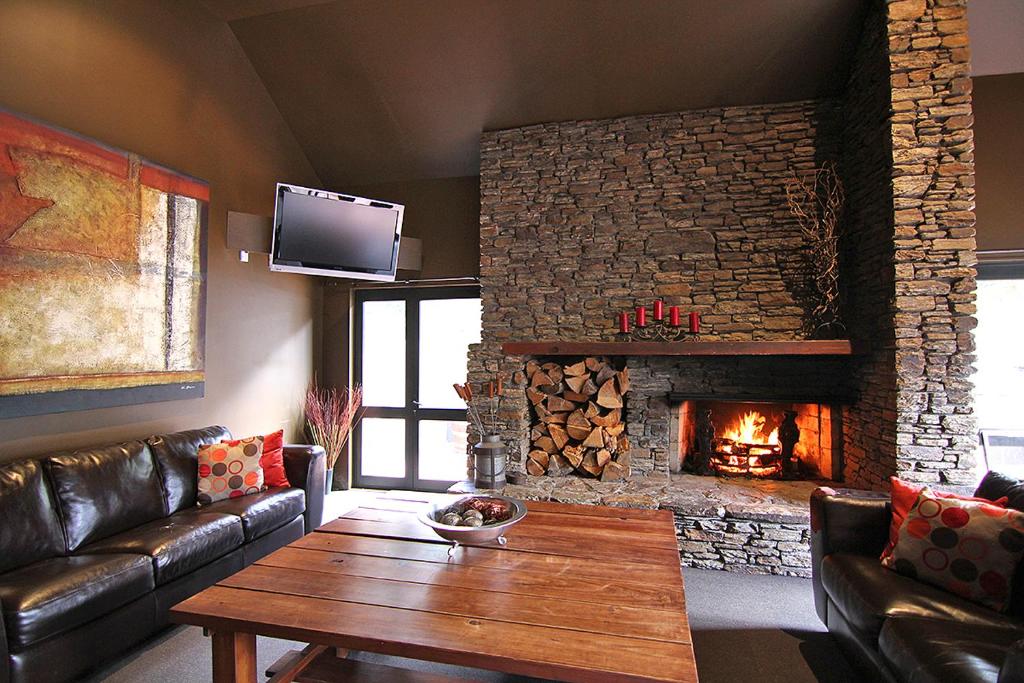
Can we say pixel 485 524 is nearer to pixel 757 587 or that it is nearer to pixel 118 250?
pixel 757 587

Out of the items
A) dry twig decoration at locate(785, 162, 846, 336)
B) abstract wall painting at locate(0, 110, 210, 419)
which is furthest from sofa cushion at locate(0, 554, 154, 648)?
dry twig decoration at locate(785, 162, 846, 336)

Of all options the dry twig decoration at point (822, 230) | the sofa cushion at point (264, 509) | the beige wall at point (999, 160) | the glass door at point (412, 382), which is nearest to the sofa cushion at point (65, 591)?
the sofa cushion at point (264, 509)

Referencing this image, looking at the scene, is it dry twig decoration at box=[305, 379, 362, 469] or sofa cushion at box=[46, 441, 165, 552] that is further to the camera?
dry twig decoration at box=[305, 379, 362, 469]

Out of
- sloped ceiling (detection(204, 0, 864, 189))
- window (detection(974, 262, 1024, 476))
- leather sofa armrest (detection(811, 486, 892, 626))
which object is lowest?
leather sofa armrest (detection(811, 486, 892, 626))

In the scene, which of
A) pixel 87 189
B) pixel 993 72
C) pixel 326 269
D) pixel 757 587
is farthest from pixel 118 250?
pixel 993 72

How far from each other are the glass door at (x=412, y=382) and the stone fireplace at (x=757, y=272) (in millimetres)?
858

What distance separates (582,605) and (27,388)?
300 cm

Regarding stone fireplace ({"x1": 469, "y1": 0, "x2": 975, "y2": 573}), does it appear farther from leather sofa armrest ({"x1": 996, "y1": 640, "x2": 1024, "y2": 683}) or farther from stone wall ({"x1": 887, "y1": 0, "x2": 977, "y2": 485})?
leather sofa armrest ({"x1": 996, "y1": 640, "x2": 1024, "y2": 683})

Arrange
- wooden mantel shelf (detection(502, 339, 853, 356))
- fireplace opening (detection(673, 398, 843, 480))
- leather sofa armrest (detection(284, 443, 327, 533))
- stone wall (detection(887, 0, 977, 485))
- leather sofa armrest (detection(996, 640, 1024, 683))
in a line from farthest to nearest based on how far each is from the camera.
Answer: fireplace opening (detection(673, 398, 843, 480)), leather sofa armrest (detection(284, 443, 327, 533)), wooden mantel shelf (detection(502, 339, 853, 356)), stone wall (detection(887, 0, 977, 485)), leather sofa armrest (detection(996, 640, 1024, 683))

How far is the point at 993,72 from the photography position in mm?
3588

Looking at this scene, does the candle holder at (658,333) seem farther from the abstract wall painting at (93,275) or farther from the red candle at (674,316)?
the abstract wall painting at (93,275)

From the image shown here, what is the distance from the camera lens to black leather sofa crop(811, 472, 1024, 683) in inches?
57.2

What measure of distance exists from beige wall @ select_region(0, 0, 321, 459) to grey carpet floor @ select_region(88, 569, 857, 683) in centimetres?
135

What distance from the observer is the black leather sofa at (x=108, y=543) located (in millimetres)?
1925
